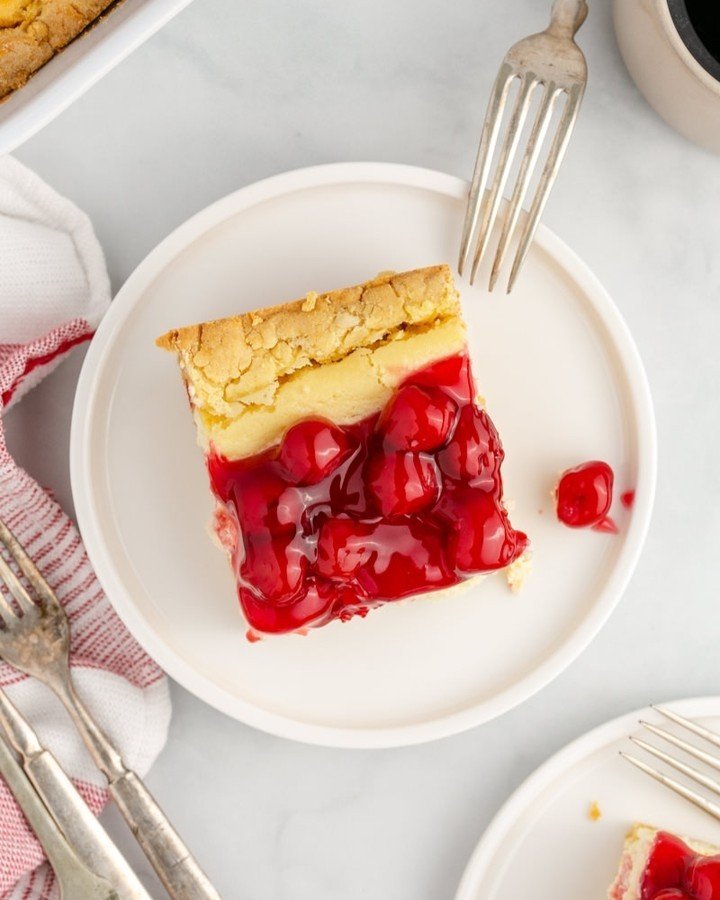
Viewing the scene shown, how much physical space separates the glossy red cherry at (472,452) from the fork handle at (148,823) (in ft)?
2.97

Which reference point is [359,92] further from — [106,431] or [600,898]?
[600,898]

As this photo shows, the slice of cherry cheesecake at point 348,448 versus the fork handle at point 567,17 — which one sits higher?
the fork handle at point 567,17

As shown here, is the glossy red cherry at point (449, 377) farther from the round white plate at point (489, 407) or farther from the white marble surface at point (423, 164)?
the white marble surface at point (423, 164)

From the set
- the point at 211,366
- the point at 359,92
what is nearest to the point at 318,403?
the point at 211,366

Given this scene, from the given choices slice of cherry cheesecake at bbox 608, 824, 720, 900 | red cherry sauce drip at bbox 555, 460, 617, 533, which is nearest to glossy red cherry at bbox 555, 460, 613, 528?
red cherry sauce drip at bbox 555, 460, 617, 533

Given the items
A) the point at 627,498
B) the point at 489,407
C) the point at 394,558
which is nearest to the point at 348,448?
the point at 394,558

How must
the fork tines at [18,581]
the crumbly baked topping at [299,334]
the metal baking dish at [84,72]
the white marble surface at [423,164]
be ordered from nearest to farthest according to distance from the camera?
the metal baking dish at [84,72] < the crumbly baked topping at [299,334] < the fork tines at [18,581] < the white marble surface at [423,164]

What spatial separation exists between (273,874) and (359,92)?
65.9 inches

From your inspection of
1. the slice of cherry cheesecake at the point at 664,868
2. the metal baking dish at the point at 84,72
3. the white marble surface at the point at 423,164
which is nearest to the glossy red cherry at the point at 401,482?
the white marble surface at the point at 423,164

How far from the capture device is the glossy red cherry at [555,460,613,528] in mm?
2086

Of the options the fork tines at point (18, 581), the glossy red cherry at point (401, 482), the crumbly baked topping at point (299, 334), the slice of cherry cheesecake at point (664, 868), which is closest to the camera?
the glossy red cherry at point (401, 482)

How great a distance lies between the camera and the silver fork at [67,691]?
2.14 metres

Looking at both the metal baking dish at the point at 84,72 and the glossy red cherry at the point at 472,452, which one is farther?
the glossy red cherry at the point at 472,452

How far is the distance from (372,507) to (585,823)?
0.88 m
